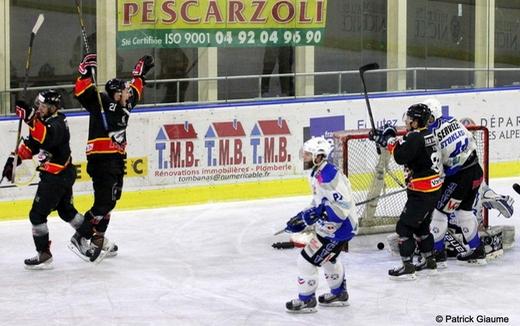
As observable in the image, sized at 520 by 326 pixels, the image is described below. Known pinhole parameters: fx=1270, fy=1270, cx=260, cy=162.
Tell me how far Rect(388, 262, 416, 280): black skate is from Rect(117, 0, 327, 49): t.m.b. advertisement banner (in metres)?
4.44

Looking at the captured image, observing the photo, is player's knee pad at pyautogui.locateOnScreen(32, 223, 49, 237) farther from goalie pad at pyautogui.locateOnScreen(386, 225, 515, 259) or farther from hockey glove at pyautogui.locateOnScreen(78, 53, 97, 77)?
goalie pad at pyautogui.locateOnScreen(386, 225, 515, 259)

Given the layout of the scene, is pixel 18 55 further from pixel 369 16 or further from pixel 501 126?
pixel 501 126

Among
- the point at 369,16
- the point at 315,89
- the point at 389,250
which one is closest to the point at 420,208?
the point at 389,250

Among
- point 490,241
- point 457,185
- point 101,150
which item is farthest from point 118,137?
point 490,241

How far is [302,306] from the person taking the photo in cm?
779

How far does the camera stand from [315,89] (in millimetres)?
12961

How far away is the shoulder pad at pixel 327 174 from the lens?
7.66 metres

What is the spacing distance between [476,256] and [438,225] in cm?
39

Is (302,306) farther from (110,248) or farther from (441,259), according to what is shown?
(110,248)

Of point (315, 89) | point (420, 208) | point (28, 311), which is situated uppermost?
point (315, 89)

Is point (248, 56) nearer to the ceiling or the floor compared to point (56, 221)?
nearer to the ceiling

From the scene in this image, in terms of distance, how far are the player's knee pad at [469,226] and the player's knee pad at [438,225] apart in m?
0.14

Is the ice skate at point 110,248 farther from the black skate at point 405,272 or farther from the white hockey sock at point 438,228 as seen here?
the white hockey sock at point 438,228

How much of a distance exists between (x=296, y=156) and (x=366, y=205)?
2168 millimetres
